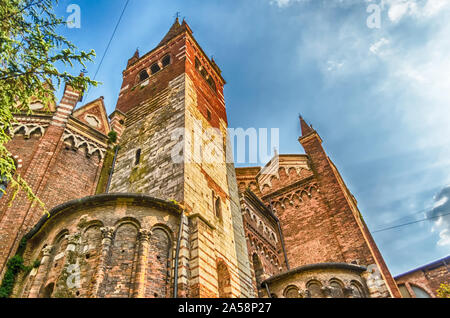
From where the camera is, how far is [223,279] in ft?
33.2

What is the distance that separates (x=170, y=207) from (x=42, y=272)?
3.57m

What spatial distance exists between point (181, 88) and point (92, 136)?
175 inches

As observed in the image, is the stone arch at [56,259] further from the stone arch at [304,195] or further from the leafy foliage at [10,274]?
the stone arch at [304,195]

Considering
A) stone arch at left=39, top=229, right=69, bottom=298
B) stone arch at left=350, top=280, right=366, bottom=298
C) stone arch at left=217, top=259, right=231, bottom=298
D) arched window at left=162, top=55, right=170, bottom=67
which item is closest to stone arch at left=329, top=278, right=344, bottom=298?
stone arch at left=350, top=280, right=366, bottom=298


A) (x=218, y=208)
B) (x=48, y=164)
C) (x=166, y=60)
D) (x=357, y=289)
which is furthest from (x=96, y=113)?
(x=357, y=289)

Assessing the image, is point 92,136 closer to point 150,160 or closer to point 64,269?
point 150,160

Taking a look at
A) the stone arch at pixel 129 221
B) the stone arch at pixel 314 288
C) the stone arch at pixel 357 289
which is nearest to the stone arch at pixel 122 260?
the stone arch at pixel 129 221

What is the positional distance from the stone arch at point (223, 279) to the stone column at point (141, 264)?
100 inches

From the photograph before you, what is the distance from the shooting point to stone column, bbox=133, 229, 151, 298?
7.77 meters

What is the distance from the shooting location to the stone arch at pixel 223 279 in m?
9.77

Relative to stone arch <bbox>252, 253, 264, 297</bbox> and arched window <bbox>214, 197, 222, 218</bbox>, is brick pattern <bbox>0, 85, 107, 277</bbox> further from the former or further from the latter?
stone arch <bbox>252, 253, 264, 297</bbox>

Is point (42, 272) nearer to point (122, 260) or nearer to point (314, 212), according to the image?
point (122, 260)

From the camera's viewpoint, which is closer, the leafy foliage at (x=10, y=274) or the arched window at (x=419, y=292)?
the leafy foliage at (x=10, y=274)
